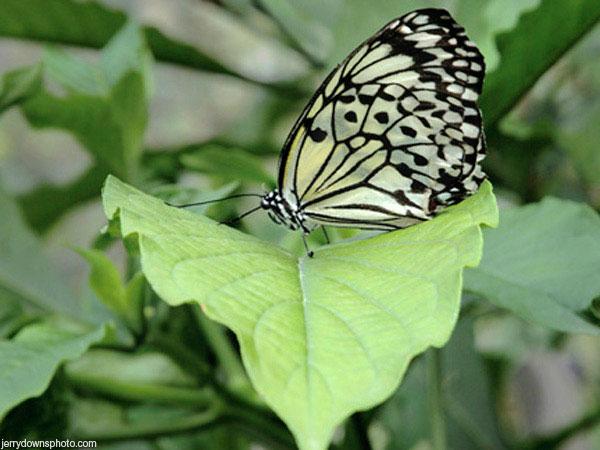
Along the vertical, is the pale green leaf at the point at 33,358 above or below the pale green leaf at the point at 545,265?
A: below

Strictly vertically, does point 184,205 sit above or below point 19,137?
above

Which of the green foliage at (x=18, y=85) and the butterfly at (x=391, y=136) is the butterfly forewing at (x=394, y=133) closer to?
the butterfly at (x=391, y=136)

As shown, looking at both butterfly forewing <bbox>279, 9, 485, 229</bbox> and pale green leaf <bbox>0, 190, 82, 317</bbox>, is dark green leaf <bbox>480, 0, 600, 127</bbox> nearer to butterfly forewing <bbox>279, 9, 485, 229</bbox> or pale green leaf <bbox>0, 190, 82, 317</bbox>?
butterfly forewing <bbox>279, 9, 485, 229</bbox>

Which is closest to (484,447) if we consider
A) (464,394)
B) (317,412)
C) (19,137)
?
(464,394)

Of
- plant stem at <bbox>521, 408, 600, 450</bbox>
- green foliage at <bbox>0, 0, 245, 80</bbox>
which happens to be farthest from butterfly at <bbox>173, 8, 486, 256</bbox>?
plant stem at <bbox>521, 408, 600, 450</bbox>

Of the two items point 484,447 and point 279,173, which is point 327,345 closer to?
point 279,173

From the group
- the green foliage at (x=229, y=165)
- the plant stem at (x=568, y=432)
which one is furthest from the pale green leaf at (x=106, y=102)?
the plant stem at (x=568, y=432)

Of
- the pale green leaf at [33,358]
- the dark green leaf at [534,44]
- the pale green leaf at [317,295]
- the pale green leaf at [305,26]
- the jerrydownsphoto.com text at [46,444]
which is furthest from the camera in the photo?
the pale green leaf at [305,26]
